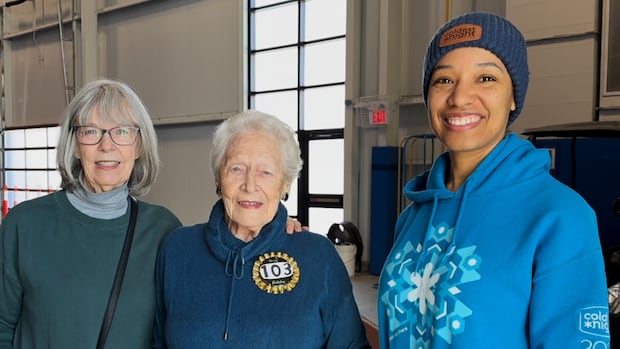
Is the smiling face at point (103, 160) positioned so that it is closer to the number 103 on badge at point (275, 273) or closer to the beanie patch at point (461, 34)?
the number 103 on badge at point (275, 273)

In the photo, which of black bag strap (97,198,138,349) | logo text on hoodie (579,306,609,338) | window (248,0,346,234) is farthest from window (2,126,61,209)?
logo text on hoodie (579,306,609,338)

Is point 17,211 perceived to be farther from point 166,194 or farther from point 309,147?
point 166,194

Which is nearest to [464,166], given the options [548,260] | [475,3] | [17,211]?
[548,260]

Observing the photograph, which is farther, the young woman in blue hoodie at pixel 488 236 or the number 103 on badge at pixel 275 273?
the number 103 on badge at pixel 275 273

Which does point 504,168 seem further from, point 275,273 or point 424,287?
point 275,273

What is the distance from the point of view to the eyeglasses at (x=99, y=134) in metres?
1.48

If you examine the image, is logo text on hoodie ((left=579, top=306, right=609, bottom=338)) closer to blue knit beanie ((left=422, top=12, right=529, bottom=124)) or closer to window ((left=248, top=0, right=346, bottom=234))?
blue knit beanie ((left=422, top=12, right=529, bottom=124))

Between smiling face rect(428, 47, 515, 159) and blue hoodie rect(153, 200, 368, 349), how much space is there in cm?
48

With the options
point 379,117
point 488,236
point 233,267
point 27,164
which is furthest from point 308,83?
point 27,164

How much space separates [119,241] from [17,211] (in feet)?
0.99

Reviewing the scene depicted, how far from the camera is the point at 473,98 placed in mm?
1088

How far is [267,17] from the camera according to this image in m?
7.08

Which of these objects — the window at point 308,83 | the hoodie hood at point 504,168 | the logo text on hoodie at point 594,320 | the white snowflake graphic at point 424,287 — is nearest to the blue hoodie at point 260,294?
the white snowflake graphic at point 424,287

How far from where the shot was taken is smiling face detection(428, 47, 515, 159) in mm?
1089
